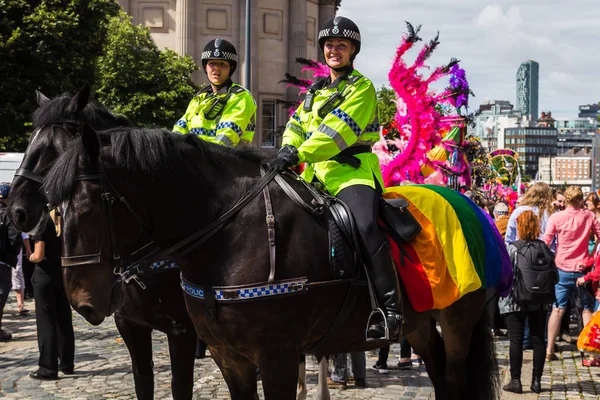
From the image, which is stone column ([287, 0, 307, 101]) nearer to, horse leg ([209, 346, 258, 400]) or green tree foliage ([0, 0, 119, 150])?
green tree foliage ([0, 0, 119, 150])

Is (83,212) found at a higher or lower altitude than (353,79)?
lower

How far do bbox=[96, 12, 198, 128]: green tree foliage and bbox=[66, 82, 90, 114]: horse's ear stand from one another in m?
38.1

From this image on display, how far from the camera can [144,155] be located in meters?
4.94

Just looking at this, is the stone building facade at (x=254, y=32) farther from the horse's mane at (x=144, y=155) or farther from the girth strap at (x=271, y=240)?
the girth strap at (x=271, y=240)

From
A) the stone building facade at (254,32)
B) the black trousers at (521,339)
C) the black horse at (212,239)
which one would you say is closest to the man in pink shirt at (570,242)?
the black trousers at (521,339)

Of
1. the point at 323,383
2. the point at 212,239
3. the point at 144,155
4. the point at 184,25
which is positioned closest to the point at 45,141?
the point at 144,155

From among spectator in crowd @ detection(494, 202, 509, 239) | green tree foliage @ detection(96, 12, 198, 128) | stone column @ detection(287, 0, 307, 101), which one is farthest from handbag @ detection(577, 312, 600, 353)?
stone column @ detection(287, 0, 307, 101)

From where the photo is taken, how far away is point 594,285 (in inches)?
405

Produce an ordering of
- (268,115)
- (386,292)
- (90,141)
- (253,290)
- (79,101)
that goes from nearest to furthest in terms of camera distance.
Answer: (90,141), (253,290), (386,292), (79,101), (268,115)

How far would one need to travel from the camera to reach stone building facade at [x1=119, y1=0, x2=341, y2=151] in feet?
191

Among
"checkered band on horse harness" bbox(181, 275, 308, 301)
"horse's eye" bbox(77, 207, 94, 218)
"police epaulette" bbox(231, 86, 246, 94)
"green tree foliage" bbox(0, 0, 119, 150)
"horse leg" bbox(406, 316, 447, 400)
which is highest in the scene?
"green tree foliage" bbox(0, 0, 119, 150)

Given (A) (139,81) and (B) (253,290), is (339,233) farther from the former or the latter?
(A) (139,81)

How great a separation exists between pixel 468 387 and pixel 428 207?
166cm

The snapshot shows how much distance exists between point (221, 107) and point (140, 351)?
2.11m
